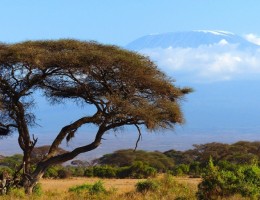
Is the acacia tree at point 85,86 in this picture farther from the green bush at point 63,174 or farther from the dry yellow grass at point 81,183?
the green bush at point 63,174

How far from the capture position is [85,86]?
66.2ft

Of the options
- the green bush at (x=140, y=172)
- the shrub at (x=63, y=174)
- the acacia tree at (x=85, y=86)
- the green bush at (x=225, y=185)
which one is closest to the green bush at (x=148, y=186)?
the acacia tree at (x=85, y=86)

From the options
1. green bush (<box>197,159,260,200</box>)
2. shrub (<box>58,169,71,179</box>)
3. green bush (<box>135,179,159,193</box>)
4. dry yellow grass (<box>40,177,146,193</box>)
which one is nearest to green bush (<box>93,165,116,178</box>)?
shrub (<box>58,169,71,179</box>)

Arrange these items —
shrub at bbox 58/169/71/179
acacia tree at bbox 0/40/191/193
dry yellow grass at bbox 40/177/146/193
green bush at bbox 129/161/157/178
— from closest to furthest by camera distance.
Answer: acacia tree at bbox 0/40/191/193
dry yellow grass at bbox 40/177/146/193
green bush at bbox 129/161/157/178
shrub at bbox 58/169/71/179

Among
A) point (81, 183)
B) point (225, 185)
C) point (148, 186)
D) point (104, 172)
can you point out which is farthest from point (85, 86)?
point (104, 172)

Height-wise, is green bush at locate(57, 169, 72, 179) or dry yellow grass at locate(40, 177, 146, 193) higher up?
Answer: green bush at locate(57, 169, 72, 179)

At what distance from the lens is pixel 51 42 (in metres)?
20.0

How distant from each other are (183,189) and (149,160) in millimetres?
26269

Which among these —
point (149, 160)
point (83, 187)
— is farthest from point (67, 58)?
point (149, 160)

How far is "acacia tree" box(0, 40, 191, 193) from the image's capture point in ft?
62.6

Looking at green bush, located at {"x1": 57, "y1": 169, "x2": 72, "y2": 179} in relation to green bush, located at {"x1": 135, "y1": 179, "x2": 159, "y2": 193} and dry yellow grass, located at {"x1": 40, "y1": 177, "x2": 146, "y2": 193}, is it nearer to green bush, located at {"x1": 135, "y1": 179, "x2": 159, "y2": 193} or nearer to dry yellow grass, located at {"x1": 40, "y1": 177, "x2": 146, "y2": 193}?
dry yellow grass, located at {"x1": 40, "y1": 177, "x2": 146, "y2": 193}

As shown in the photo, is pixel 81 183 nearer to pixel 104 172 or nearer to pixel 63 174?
pixel 63 174

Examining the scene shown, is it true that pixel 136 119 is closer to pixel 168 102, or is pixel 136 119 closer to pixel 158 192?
pixel 168 102

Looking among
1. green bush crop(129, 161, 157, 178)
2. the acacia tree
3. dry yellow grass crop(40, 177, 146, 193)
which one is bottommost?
dry yellow grass crop(40, 177, 146, 193)
